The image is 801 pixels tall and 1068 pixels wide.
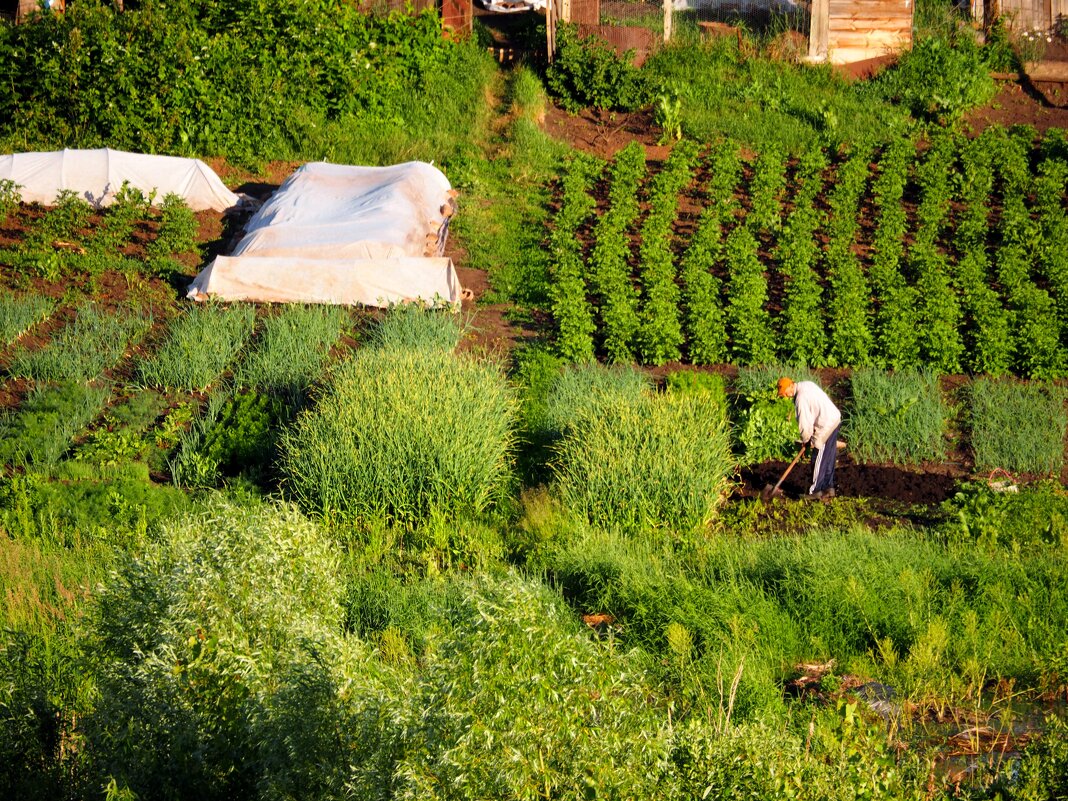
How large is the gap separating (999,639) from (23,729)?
5.77 meters

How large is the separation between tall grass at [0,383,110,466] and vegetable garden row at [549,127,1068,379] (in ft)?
15.8

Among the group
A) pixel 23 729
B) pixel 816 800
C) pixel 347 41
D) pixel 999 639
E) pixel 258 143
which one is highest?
pixel 347 41

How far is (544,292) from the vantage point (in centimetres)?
1494

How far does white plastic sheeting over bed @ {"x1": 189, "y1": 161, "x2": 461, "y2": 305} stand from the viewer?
47.6 feet

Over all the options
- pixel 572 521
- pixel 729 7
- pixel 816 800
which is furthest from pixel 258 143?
pixel 816 800

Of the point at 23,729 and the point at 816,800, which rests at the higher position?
the point at 816,800

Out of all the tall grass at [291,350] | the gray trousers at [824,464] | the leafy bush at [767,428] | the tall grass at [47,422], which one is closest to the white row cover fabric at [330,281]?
the tall grass at [291,350]

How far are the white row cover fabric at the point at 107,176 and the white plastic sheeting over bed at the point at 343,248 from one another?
128 centimetres

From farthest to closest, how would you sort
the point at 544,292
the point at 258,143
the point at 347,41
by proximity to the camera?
1. the point at 347,41
2. the point at 258,143
3. the point at 544,292

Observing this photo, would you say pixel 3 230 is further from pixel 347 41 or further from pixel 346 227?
pixel 347 41

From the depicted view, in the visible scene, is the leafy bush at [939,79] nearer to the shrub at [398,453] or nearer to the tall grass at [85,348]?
the shrub at [398,453]

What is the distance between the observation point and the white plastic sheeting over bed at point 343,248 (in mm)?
14523

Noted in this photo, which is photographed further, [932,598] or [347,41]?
[347,41]

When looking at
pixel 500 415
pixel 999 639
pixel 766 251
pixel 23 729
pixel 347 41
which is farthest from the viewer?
pixel 347 41
